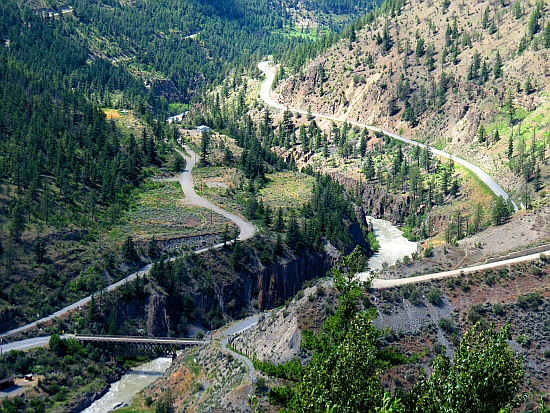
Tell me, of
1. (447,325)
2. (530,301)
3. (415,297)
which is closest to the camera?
(447,325)

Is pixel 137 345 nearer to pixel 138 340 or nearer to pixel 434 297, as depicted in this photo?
pixel 138 340

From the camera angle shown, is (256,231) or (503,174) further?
(503,174)

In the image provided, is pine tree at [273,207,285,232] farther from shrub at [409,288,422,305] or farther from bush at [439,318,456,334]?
bush at [439,318,456,334]

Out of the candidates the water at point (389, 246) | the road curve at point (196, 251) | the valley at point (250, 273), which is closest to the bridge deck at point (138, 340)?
the valley at point (250, 273)

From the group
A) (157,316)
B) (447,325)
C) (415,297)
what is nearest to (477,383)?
(447,325)

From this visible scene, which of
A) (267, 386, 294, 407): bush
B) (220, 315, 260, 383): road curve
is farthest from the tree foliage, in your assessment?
(220, 315, 260, 383): road curve

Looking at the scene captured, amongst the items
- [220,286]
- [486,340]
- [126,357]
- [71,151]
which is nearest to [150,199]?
[71,151]

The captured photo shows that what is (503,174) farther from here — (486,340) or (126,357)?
(486,340)
